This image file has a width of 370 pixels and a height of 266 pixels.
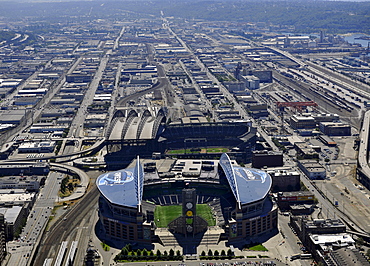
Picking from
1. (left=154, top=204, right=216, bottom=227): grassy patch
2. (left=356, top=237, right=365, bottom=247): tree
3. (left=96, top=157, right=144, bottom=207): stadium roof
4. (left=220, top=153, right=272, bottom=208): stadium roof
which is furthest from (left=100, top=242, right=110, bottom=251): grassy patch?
(left=356, top=237, right=365, bottom=247): tree

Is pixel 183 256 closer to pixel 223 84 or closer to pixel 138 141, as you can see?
pixel 138 141

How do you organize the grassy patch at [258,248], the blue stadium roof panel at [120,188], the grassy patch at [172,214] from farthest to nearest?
the grassy patch at [172,214] < the blue stadium roof panel at [120,188] < the grassy patch at [258,248]

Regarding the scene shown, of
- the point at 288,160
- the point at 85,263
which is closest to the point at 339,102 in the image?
the point at 288,160

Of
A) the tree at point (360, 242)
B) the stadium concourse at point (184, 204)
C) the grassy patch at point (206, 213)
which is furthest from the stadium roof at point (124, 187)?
the tree at point (360, 242)

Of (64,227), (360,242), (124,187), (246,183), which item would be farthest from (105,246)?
(360,242)

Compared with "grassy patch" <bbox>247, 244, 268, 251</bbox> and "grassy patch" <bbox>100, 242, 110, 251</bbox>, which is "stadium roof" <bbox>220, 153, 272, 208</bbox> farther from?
"grassy patch" <bbox>100, 242, 110, 251</bbox>

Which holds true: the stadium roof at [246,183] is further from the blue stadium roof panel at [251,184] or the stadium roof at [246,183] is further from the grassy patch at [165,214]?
the grassy patch at [165,214]

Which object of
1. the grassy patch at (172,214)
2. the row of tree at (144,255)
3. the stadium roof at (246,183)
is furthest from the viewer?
the grassy patch at (172,214)

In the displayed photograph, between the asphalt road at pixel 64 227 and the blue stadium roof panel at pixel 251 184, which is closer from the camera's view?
the asphalt road at pixel 64 227
